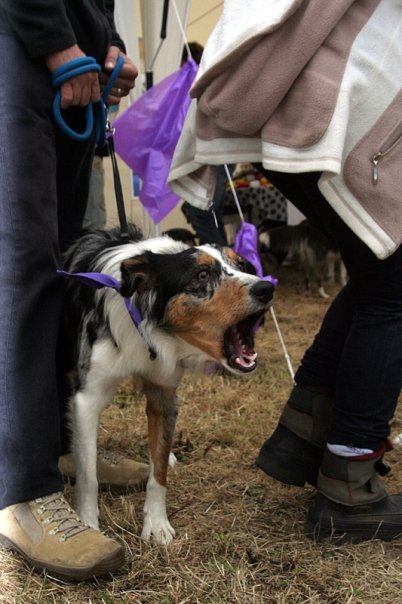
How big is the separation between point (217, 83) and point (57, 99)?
0.41 meters

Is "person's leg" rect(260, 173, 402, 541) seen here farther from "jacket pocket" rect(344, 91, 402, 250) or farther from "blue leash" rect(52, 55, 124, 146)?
"blue leash" rect(52, 55, 124, 146)

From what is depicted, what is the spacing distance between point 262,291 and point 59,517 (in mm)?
778

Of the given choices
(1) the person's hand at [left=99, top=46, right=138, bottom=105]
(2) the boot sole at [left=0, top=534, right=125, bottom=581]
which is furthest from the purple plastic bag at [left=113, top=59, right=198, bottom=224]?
(2) the boot sole at [left=0, top=534, right=125, bottom=581]

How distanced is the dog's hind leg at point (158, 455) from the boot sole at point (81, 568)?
275 mm

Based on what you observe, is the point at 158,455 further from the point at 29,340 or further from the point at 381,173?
the point at 381,173

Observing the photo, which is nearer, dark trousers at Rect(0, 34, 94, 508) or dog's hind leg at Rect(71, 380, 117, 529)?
dark trousers at Rect(0, 34, 94, 508)

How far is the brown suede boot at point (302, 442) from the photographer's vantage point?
6.64 feet

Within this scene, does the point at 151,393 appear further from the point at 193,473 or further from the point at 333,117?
the point at 333,117

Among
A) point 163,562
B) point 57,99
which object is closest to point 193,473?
point 163,562

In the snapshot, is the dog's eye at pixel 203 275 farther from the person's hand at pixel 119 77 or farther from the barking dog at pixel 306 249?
the barking dog at pixel 306 249

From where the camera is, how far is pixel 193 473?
2387 mm

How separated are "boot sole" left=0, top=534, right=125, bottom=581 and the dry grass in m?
0.03

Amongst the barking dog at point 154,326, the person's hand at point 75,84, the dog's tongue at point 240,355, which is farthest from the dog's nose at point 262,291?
the person's hand at point 75,84

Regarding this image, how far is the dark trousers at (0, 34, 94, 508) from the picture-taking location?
5.22 ft
